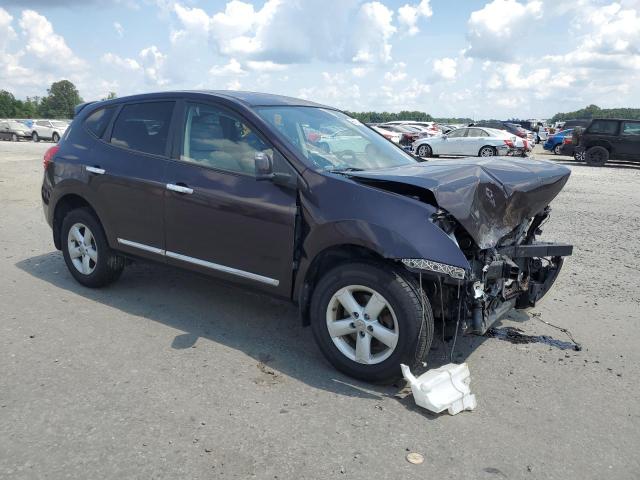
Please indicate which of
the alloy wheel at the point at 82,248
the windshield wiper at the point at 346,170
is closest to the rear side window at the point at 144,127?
the alloy wheel at the point at 82,248

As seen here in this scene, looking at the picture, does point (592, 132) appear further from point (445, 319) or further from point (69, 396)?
point (69, 396)

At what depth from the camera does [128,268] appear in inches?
250

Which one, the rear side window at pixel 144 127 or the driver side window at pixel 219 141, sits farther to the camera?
the rear side window at pixel 144 127

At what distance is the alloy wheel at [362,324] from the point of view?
12.1ft

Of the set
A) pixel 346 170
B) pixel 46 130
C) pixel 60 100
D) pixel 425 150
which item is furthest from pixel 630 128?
pixel 60 100

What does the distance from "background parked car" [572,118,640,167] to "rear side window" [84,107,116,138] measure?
20128 mm

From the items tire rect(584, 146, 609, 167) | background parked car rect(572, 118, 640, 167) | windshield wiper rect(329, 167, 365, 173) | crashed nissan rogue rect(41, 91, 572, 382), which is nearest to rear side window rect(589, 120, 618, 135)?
background parked car rect(572, 118, 640, 167)

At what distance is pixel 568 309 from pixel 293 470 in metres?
3.43

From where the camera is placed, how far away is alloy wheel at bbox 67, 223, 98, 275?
5527 mm

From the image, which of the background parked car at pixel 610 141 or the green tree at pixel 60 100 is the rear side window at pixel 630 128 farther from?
the green tree at pixel 60 100

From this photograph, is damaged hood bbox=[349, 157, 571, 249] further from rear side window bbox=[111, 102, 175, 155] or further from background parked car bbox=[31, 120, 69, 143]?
background parked car bbox=[31, 120, 69, 143]

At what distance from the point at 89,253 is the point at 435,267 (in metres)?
3.59

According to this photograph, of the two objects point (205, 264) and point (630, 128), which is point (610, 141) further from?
point (205, 264)

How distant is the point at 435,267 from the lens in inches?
137
